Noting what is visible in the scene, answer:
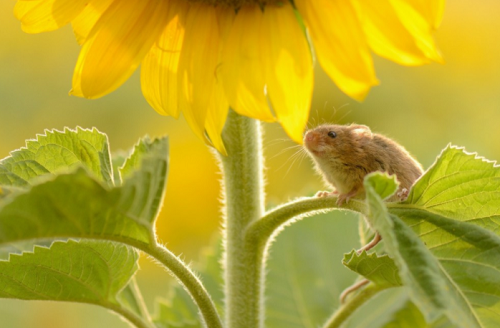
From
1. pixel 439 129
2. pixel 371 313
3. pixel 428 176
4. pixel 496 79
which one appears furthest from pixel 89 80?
pixel 496 79

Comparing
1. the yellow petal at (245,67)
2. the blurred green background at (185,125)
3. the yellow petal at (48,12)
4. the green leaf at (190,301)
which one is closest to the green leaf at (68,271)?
the yellow petal at (245,67)

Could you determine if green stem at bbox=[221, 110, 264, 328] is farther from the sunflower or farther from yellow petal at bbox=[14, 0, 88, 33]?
yellow petal at bbox=[14, 0, 88, 33]

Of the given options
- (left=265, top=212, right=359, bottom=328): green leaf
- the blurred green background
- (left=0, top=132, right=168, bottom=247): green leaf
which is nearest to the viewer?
(left=0, top=132, right=168, bottom=247): green leaf

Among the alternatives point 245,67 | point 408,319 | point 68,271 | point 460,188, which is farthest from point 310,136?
point 68,271

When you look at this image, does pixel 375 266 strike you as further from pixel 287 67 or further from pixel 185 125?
pixel 185 125

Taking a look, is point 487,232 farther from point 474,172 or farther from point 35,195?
point 35,195

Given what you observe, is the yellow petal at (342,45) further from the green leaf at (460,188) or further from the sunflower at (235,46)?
Answer: the green leaf at (460,188)

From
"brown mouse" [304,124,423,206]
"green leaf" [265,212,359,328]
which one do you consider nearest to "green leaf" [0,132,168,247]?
"brown mouse" [304,124,423,206]
